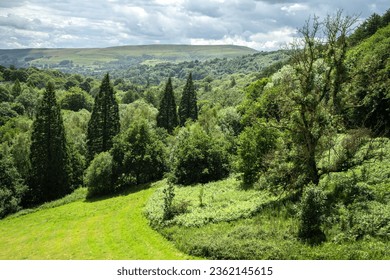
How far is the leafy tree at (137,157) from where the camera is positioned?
164 feet

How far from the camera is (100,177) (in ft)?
159

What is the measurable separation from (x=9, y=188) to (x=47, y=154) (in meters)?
7.11

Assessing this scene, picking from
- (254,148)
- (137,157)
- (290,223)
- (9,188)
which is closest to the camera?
(290,223)

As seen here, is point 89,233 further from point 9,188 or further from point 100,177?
point 9,188

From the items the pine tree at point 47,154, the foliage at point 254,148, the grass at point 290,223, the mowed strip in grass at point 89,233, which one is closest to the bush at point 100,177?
the mowed strip in grass at point 89,233

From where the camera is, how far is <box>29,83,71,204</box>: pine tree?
51781mm

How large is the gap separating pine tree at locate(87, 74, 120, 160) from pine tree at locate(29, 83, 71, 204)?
11215mm

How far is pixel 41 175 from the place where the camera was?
5172 cm

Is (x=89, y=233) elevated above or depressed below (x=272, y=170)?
below

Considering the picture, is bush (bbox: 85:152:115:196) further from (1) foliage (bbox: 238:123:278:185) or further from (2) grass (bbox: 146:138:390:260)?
(1) foliage (bbox: 238:123:278:185)

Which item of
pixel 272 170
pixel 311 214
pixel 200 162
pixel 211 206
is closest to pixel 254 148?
pixel 211 206

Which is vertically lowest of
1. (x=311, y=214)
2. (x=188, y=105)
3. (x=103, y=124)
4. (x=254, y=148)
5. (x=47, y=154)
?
(x=47, y=154)

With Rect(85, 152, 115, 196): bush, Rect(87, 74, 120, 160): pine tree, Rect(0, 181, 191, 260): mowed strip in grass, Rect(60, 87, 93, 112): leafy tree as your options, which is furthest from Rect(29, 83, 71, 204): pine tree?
Rect(60, 87, 93, 112): leafy tree
